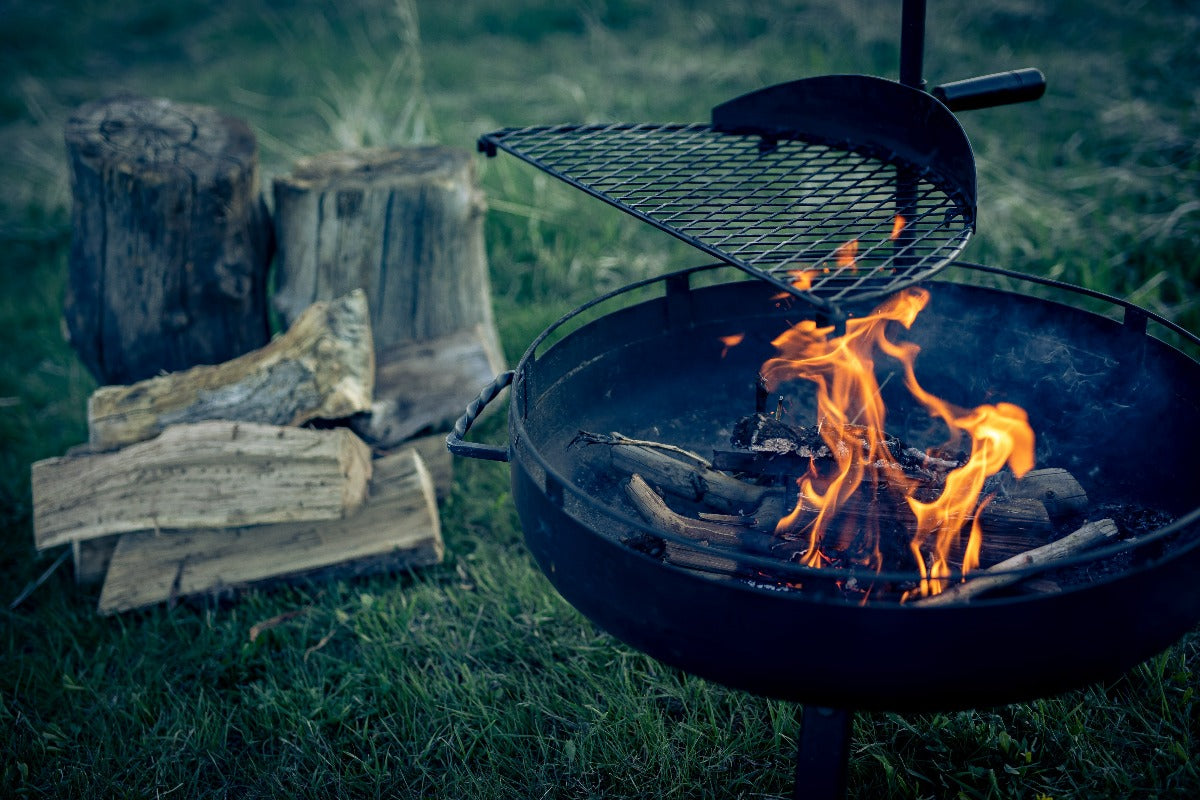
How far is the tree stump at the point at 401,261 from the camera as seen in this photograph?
3.29 metres

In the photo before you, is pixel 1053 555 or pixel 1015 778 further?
pixel 1015 778

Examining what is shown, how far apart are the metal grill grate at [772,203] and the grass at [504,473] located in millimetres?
1199

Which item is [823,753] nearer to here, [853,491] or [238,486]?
[853,491]

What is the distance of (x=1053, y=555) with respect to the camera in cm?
178

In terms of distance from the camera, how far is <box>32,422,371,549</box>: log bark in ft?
8.89

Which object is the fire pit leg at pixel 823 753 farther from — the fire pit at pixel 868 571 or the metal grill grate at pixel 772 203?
the metal grill grate at pixel 772 203

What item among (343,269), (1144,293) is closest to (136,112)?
(343,269)

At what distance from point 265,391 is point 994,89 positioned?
2.30m

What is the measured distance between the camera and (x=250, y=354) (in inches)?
124

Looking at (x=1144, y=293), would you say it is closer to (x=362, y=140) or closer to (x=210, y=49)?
(x=362, y=140)

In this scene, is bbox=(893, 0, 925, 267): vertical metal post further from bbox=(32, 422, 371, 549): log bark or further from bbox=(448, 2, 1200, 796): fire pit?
bbox=(32, 422, 371, 549): log bark

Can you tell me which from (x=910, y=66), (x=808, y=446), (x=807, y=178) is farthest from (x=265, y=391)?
(x=910, y=66)

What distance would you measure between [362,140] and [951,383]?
3.60 metres

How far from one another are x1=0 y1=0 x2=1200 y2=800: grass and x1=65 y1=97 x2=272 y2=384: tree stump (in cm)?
67
